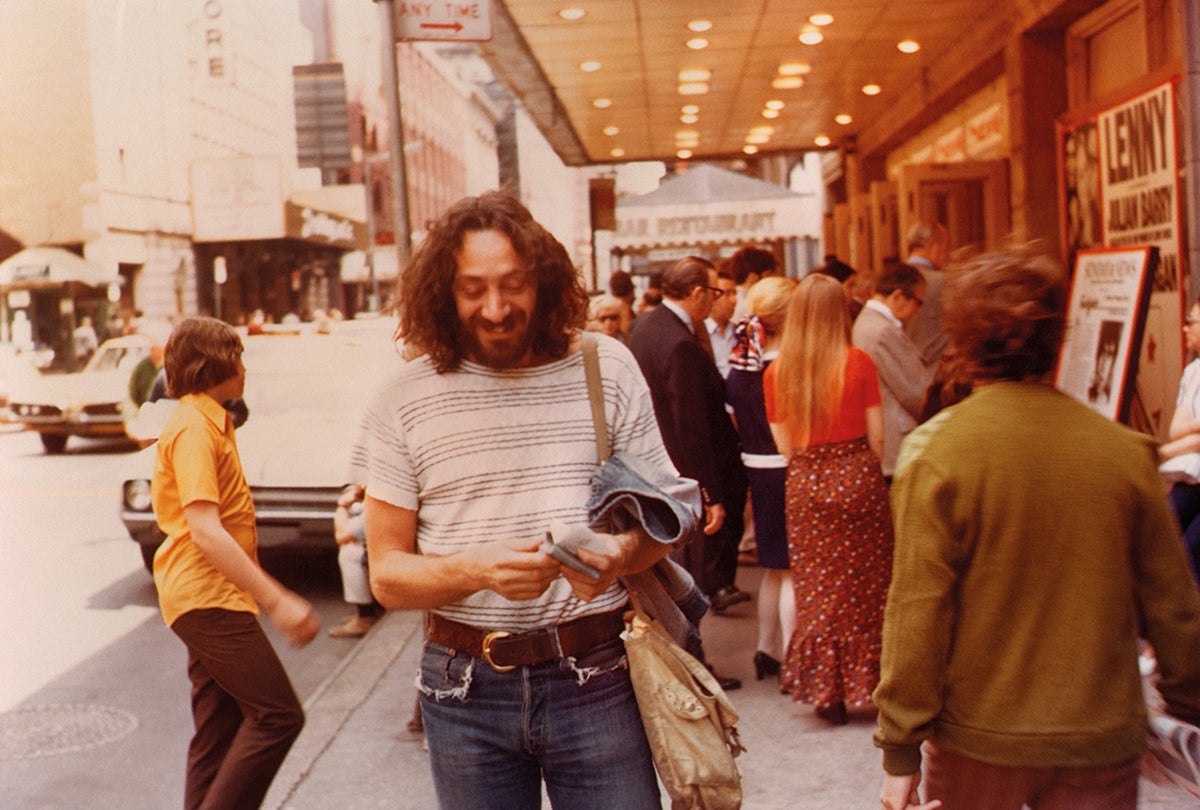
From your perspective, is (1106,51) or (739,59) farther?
(739,59)

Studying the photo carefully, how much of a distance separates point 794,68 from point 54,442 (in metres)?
12.0

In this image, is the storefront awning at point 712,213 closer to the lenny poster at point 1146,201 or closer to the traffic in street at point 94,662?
the traffic in street at point 94,662

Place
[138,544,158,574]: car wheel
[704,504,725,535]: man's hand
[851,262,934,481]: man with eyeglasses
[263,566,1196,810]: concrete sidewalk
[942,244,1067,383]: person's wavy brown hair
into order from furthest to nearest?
[138,544,158,574]: car wheel, [851,262,934,481]: man with eyeglasses, [704,504,725,535]: man's hand, [263,566,1196,810]: concrete sidewalk, [942,244,1067,383]: person's wavy brown hair

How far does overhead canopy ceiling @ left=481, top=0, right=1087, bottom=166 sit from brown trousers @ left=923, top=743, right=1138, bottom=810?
8.56 m

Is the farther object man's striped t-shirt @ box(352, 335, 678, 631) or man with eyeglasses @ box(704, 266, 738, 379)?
man with eyeglasses @ box(704, 266, 738, 379)

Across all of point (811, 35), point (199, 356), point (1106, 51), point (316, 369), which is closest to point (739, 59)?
point (811, 35)

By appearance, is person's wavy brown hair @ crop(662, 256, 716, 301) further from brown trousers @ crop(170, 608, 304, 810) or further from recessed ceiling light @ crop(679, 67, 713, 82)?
recessed ceiling light @ crop(679, 67, 713, 82)

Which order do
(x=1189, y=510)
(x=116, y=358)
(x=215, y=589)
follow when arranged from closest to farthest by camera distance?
1. (x=215, y=589)
2. (x=1189, y=510)
3. (x=116, y=358)

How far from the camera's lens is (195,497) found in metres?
3.93

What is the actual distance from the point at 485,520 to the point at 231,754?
1988 mm

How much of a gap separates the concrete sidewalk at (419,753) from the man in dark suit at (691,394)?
2.77 ft

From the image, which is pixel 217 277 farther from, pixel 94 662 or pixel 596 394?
pixel 596 394

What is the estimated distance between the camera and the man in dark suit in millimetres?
6070

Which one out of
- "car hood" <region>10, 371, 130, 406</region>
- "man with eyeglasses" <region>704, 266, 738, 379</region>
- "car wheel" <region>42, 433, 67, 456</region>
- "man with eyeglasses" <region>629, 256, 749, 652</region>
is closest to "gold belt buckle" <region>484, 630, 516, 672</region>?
"man with eyeglasses" <region>629, 256, 749, 652</region>
